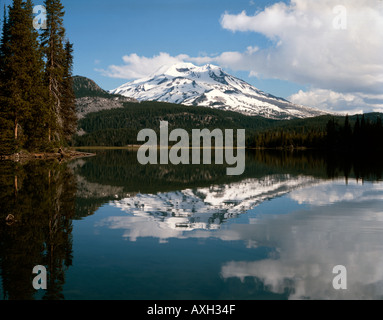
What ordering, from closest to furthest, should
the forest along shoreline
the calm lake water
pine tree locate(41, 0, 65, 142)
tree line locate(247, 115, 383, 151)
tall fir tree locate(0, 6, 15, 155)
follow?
1. the calm lake water
2. tall fir tree locate(0, 6, 15, 155)
3. the forest along shoreline
4. pine tree locate(41, 0, 65, 142)
5. tree line locate(247, 115, 383, 151)

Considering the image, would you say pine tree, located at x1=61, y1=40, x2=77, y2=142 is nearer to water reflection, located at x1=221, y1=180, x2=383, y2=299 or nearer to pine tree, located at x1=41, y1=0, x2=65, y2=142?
pine tree, located at x1=41, y1=0, x2=65, y2=142

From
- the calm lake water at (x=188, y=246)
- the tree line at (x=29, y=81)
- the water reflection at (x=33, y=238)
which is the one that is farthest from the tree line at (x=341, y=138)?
the water reflection at (x=33, y=238)

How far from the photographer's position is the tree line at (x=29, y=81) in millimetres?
50188

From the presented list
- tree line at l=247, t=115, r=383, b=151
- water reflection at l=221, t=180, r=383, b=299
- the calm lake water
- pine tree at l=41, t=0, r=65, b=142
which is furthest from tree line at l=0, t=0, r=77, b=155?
tree line at l=247, t=115, r=383, b=151

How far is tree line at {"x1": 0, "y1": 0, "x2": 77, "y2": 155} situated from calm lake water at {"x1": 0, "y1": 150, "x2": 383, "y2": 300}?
100ft

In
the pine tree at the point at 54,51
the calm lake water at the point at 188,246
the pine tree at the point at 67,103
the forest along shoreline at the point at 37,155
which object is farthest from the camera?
the pine tree at the point at 67,103

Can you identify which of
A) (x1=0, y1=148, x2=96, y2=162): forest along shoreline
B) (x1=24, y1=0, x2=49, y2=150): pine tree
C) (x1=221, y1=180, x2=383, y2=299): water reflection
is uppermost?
(x1=24, y1=0, x2=49, y2=150): pine tree

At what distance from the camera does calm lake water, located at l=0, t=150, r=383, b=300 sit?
28.2 ft

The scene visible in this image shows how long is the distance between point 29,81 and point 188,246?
5012 centimetres

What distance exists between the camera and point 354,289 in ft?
28.2

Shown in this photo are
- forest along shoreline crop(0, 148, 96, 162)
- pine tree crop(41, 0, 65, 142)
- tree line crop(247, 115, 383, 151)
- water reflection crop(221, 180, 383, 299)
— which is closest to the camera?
water reflection crop(221, 180, 383, 299)

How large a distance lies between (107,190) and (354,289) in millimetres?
22101

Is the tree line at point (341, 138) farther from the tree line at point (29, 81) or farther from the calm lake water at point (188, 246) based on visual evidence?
the calm lake water at point (188, 246)

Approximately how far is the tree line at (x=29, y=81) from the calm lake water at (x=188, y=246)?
30.5 m
